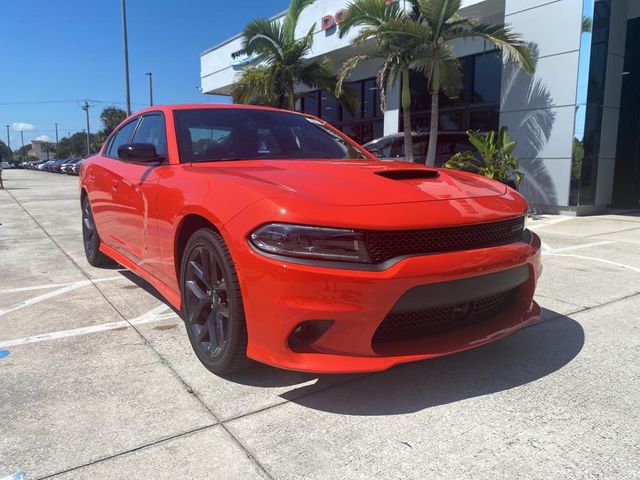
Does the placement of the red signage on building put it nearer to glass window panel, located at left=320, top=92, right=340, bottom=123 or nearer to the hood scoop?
glass window panel, located at left=320, top=92, right=340, bottom=123

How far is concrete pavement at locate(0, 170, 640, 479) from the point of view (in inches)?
74.5

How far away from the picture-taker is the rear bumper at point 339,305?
206 centimetres

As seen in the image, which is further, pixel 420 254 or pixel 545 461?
pixel 420 254

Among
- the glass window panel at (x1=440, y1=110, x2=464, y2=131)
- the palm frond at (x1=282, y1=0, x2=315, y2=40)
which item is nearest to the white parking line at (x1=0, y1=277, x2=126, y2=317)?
the palm frond at (x1=282, y1=0, x2=315, y2=40)

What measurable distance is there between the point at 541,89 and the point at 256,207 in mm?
10740

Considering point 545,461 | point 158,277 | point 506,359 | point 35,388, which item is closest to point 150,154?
point 158,277

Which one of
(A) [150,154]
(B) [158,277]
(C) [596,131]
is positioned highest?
(C) [596,131]

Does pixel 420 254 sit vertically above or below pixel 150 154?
below

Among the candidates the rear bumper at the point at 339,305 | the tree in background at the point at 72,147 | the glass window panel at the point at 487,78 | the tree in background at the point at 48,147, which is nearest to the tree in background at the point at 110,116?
the tree in background at the point at 72,147

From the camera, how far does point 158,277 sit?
3.37 m

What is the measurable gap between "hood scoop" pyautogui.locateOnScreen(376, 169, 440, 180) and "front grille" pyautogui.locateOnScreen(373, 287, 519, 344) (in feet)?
2.48

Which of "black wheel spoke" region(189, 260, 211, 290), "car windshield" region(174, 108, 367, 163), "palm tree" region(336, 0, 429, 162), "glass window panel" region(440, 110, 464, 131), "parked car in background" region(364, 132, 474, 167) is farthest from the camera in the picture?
"glass window panel" region(440, 110, 464, 131)

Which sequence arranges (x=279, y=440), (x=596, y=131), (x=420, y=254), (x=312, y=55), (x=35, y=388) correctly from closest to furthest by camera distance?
(x=279, y=440), (x=420, y=254), (x=35, y=388), (x=596, y=131), (x=312, y=55)

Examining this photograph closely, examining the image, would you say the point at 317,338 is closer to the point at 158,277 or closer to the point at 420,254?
the point at 420,254
